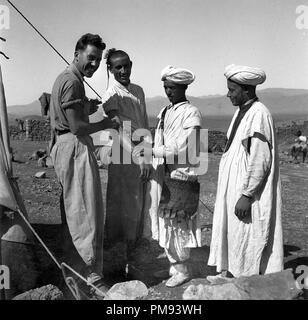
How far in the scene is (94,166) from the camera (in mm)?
4094

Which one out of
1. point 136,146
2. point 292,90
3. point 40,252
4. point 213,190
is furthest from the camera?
point 292,90

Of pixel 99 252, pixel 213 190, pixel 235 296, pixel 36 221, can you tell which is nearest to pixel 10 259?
pixel 99 252

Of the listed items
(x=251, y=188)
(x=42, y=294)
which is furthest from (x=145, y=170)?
(x=42, y=294)

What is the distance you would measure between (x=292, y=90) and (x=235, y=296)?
147 meters

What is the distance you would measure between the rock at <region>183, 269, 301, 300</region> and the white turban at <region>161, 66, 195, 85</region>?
180 cm

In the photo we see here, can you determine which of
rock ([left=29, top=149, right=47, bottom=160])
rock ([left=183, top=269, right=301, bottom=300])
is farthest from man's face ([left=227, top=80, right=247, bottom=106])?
rock ([left=29, top=149, right=47, bottom=160])

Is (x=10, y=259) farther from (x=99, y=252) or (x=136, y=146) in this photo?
(x=136, y=146)

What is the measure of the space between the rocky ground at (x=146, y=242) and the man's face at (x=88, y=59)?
2.05 meters

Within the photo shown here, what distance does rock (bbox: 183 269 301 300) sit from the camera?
135 inches

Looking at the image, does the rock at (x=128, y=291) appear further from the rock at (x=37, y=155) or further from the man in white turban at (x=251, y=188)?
the rock at (x=37, y=155)

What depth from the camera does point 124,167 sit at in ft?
15.8

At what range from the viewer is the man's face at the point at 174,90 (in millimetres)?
4180

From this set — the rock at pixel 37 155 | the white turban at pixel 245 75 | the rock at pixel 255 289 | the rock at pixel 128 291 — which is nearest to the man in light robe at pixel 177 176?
the rock at pixel 128 291

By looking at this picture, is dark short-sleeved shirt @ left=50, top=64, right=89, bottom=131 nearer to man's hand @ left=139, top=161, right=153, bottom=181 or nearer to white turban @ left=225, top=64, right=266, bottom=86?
man's hand @ left=139, top=161, right=153, bottom=181
